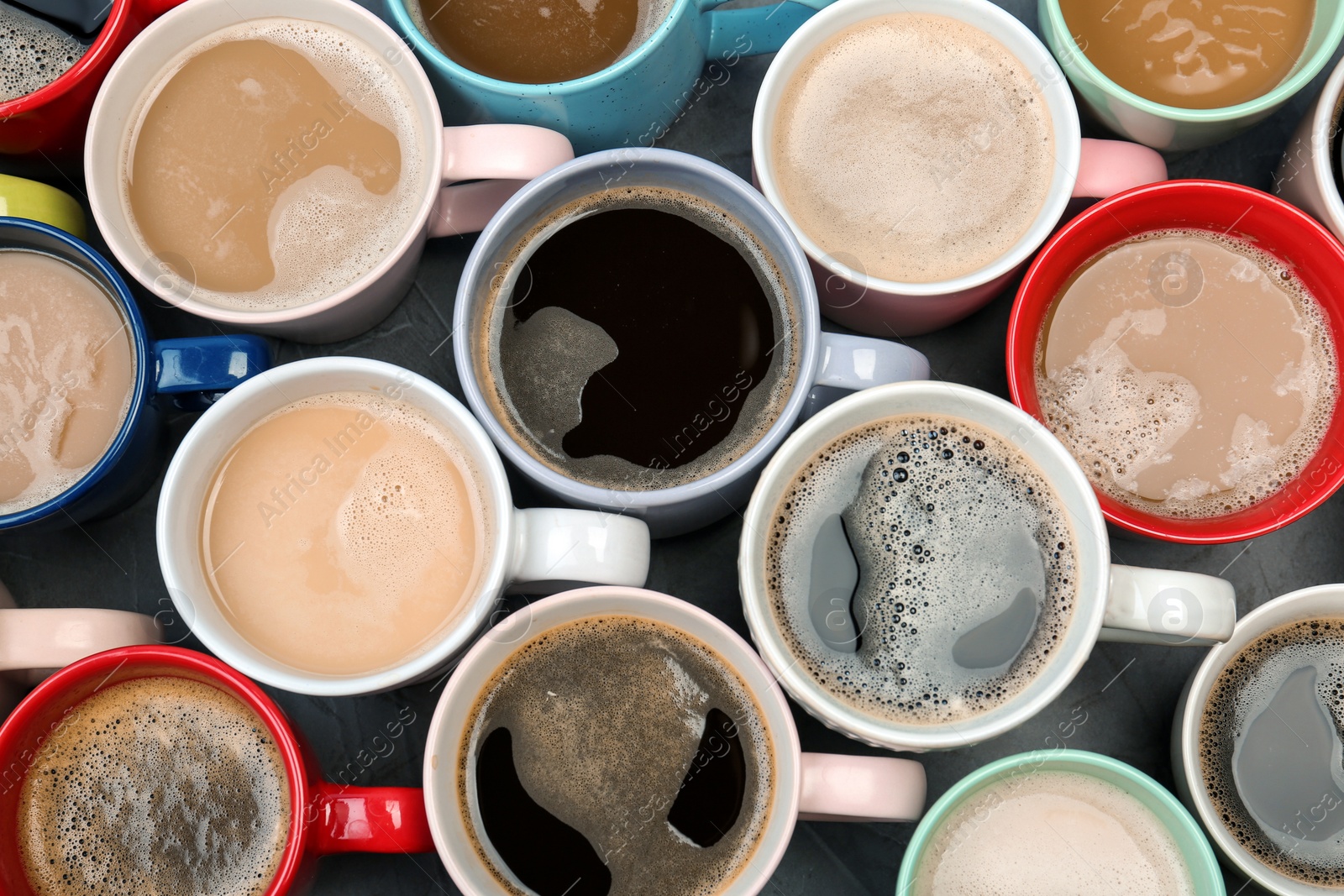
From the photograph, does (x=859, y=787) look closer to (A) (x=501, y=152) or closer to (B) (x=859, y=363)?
(B) (x=859, y=363)

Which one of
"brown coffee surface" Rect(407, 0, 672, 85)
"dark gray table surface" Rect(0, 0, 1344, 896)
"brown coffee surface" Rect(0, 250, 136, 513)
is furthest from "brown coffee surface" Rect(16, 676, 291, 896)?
"brown coffee surface" Rect(407, 0, 672, 85)

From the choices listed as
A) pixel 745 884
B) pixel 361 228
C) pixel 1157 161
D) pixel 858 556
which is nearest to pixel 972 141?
pixel 1157 161

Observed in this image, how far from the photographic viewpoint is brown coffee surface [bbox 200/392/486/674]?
1.19 meters

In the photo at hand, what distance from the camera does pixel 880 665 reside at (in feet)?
3.96

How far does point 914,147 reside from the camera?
53.5 inches

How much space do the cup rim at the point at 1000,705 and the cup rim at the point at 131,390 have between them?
672 mm

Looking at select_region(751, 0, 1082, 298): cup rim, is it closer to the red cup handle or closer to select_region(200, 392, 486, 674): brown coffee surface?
select_region(200, 392, 486, 674): brown coffee surface

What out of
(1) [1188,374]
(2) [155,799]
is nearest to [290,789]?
(2) [155,799]

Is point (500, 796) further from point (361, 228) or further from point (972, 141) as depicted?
point (972, 141)

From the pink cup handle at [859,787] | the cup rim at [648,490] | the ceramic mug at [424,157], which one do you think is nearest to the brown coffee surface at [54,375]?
the ceramic mug at [424,157]

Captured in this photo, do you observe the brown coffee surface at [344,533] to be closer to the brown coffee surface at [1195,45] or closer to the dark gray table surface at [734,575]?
the dark gray table surface at [734,575]

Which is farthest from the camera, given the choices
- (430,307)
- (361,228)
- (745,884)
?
(430,307)

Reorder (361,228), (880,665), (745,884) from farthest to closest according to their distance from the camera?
(361,228)
(880,665)
(745,884)

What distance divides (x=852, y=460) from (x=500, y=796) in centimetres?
53
